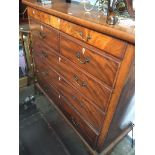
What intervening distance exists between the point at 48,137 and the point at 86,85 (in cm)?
87

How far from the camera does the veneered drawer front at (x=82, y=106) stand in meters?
1.13

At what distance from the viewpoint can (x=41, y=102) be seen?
207 cm

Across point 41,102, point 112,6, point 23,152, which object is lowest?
point 23,152

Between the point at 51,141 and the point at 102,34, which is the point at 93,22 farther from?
the point at 51,141

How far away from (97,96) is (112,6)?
558 mm

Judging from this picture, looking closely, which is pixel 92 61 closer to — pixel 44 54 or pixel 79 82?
pixel 79 82

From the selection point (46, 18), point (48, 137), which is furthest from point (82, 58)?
point (48, 137)

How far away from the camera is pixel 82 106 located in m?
1.26

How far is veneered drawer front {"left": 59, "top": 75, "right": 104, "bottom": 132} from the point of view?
1.13m

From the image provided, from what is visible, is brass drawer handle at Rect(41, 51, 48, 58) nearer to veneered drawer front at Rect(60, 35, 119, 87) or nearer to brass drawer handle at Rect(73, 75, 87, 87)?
veneered drawer front at Rect(60, 35, 119, 87)

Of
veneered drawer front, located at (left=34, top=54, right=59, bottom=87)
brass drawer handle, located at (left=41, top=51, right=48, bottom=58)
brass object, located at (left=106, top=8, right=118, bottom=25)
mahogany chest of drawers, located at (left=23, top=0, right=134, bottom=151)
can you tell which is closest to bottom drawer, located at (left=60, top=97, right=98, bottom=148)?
mahogany chest of drawers, located at (left=23, top=0, right=134, bottom=151)

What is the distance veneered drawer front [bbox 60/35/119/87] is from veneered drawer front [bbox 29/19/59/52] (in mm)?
102

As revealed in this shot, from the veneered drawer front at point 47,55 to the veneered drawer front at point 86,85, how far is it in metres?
0.10
